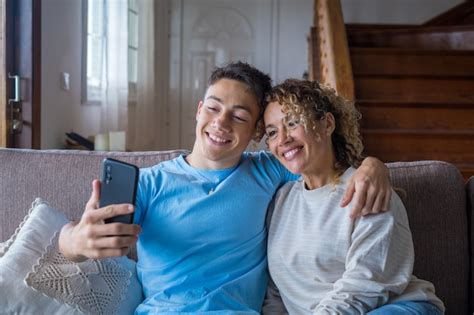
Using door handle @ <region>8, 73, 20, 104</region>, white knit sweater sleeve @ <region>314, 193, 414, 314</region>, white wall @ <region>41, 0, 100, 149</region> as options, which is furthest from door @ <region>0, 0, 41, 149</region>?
white knit sweater sleeve @ <region>314, 193, 414, 314</region>

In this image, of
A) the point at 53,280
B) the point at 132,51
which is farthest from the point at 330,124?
the point at 132,51

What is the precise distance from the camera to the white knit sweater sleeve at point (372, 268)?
3.84 ft

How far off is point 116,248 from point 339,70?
2.04 meters

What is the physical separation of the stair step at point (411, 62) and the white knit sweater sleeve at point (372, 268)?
275 cm

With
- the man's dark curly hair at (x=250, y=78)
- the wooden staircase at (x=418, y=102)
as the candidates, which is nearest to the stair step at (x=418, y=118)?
the wooden staircase at (x=418, y=102)

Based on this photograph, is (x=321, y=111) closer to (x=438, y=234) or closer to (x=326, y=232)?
(x=326, y=232)

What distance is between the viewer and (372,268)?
118 cm

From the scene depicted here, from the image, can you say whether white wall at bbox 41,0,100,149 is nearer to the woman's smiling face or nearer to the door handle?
the door handle

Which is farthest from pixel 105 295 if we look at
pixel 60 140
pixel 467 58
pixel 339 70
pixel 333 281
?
pixel 467 58

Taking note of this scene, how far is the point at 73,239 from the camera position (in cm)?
123

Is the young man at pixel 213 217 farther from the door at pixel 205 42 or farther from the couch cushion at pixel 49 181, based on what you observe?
the door at pixel 205 42

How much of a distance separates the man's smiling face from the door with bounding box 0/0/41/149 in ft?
5.97

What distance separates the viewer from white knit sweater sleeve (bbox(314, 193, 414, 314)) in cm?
117

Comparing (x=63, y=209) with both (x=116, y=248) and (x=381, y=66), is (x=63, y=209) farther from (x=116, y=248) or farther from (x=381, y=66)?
(x=381, y=66)
